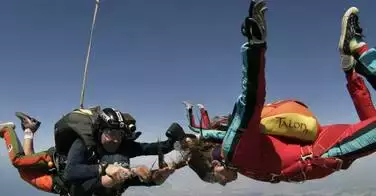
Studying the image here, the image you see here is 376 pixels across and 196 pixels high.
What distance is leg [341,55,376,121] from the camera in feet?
14.8

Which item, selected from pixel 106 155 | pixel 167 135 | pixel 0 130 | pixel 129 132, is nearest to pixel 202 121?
pixel 167 135

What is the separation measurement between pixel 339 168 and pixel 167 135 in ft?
6.60

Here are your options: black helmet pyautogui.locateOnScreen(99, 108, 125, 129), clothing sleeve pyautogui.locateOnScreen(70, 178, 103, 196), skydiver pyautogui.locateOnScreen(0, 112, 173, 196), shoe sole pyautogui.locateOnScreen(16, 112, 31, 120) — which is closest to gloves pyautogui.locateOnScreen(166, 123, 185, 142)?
black helmet pyautogui.locateOnScreen(99, 108, 125, 129)

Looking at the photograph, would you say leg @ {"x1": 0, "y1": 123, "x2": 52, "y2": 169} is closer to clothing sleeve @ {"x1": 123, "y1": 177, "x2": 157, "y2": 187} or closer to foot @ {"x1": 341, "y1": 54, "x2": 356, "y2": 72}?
clothing sleeve @ {"x1": 123, "y1": 177, "x2": 157, "y2": 187}

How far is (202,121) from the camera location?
556 centimetres

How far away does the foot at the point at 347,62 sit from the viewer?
447cm

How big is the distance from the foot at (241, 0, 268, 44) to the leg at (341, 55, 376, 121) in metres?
1.51

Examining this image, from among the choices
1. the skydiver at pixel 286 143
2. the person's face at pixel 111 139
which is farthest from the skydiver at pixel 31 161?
the skydiver at pixel 286 143

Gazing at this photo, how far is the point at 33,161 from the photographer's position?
22.0ft

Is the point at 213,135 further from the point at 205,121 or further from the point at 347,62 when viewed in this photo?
the point at 347,62

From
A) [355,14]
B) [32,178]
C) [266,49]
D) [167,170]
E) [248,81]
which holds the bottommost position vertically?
[32,178]

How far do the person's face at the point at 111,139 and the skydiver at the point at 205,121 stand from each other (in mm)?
886

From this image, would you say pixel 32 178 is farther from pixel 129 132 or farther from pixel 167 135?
pixel 167 135

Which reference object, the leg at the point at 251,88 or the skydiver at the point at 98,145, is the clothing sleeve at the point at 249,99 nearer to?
the leg at the point at 251,88
